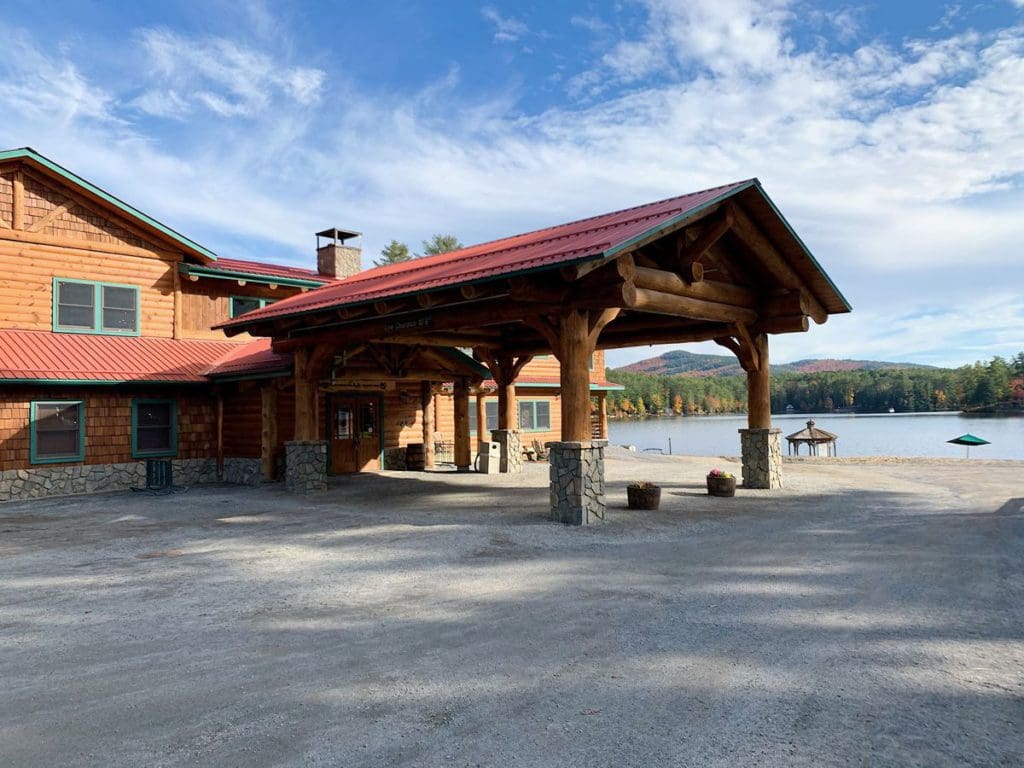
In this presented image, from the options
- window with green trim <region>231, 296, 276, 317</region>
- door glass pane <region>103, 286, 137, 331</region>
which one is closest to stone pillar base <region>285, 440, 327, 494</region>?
door glass pane <region>103, 286, 137, 331</region>

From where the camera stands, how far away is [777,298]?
46.0 feet

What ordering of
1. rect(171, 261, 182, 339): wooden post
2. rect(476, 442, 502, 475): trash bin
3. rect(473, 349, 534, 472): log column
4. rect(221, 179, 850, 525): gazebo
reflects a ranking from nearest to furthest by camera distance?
rect(221, 179, 850, 525): gazebo < rect(171, 261, 182, 339): wooden post < rect(473, 349, 534, 472): log column < rect(476, 442, 502, 475): trash bin

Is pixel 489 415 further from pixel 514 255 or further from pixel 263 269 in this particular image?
pixel 514 255

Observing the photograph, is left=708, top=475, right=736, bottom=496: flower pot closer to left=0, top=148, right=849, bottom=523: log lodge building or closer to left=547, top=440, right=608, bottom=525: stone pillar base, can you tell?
left=0, top=148, right=849, bottom=523: log lodge building

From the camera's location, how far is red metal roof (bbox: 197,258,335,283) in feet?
63.9

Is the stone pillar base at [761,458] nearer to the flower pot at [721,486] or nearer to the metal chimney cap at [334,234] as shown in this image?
the flower pot at [721,486]

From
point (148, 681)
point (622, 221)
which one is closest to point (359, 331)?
point (622, 221)

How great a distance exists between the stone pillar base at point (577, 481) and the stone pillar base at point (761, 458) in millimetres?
5147

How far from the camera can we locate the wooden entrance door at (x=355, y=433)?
18.8 meters

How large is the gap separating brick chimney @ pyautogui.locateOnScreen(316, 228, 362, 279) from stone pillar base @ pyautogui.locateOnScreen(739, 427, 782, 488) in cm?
1464

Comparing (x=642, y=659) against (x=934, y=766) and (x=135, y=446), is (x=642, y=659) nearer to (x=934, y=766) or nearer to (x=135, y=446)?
(x=934, y=766)

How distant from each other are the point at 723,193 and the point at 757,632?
7352 millimetres

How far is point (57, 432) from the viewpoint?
15.5 m

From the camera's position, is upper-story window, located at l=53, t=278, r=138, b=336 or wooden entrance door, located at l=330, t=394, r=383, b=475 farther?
wooden entrance door, located at l=330, t=394, r=383, b=475
